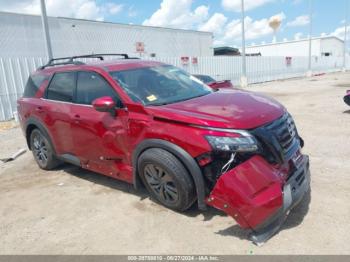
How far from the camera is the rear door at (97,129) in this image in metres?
4.20

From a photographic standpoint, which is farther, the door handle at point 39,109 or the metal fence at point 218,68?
the metal fence at point 218,68

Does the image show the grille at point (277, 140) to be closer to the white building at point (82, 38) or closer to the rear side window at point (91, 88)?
the rear side window at point (91, 88)

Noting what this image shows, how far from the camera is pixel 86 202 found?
4.47 m

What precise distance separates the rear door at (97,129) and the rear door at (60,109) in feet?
0.55

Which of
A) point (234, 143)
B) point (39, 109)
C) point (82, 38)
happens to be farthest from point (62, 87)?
point (82, 38)

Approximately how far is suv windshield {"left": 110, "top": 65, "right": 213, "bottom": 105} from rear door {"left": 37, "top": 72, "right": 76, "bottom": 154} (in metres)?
0.99

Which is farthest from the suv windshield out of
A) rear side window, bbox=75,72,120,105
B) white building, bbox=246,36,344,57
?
white building, bbox=246,36,344,57

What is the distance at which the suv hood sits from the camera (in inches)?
133

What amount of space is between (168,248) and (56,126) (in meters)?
2.91

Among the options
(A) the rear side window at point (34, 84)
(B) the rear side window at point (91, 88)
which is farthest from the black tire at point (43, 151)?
(B) the rear side window at point (91, 88)

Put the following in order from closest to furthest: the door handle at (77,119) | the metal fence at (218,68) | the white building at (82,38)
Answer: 1. the door handle at (77,119)
2. the metal fence at (218,68)
3. the white building at (82,38)

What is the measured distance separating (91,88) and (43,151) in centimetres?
183

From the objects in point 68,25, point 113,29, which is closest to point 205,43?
point 113,29

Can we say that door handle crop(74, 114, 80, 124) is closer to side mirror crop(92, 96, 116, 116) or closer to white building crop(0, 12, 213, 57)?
side mirror crop(92, 96, 116, 116)
